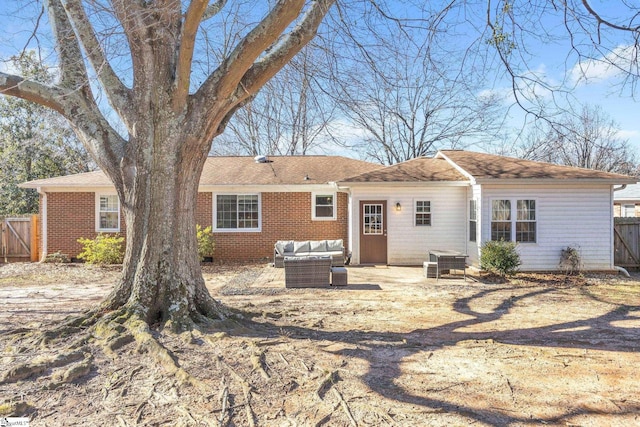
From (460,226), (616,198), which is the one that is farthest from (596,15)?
(616,198)

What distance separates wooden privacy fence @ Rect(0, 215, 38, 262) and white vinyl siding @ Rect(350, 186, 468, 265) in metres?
11.8

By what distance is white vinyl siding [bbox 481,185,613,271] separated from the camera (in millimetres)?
11492

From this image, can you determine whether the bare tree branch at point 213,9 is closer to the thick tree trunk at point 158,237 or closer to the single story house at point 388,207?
the thick tree trunk at point 158,237

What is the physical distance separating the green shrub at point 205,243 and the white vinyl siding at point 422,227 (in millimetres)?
5050

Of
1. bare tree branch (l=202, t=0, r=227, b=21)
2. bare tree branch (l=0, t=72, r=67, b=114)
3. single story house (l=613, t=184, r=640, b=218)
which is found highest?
bare tree branch (l=202, t=0, r=227, b=21)

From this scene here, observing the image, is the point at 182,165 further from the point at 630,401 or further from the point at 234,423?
the point at 630,401

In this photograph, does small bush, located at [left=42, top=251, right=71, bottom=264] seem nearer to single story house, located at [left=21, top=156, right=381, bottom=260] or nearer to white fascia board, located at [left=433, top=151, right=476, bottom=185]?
single story house, located at [left=21, top=156, right=381, bottom=260]

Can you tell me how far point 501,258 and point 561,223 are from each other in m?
2.62

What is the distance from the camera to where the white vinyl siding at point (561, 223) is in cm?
1149

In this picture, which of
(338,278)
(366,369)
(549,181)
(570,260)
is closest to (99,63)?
(366,369)

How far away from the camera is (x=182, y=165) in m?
5.54

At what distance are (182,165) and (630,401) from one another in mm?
5600

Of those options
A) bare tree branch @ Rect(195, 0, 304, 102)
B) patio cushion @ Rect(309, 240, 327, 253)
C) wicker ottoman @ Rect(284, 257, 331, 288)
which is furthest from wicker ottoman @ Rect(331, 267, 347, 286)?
bare tree branch @ Rect(195, 0, 304, 102)

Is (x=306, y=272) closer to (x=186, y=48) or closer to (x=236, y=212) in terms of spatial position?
(x=236, y=212)
